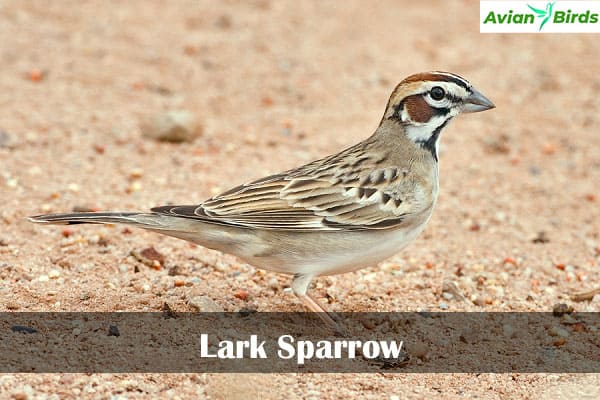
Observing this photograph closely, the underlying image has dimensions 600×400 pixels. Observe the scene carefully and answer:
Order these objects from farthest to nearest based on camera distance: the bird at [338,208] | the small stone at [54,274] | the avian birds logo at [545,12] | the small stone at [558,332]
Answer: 1. the avian birds logo at [545,12]
2. the small stone at [54,274]
3. the small stone at [558,332]
4. the bird at [338,208]

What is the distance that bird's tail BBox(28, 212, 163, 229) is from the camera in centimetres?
574

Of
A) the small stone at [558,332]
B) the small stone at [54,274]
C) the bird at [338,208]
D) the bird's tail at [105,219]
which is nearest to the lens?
the bird's tail at [105,219]

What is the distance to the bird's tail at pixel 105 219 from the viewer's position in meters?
5.74

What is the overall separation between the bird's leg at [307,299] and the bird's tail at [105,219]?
3.16 feet

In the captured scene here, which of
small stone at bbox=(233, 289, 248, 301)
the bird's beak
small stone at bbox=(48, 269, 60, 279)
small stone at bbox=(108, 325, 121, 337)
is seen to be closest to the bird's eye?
the bird's beak

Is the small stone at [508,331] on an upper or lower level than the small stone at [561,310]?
lower

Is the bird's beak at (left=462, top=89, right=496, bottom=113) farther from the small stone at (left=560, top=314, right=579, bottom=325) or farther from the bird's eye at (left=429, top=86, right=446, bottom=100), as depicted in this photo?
the small stone at (left=560, top=314, right=579, bottom=325)

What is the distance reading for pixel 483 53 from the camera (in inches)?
486

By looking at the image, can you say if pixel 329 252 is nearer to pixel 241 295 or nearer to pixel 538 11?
pixel 241 295

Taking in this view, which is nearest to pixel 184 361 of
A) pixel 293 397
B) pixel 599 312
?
pixel 293 397

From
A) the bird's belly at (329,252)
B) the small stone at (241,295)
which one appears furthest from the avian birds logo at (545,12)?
the small stone at (241,295)

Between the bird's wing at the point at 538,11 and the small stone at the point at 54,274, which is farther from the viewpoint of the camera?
the bird's wing at the point at 538,11

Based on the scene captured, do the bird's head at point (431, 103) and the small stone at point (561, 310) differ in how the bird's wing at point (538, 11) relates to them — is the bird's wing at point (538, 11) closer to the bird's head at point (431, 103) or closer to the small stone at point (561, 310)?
the bird's head at point (431, 103)

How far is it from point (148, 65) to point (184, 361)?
6.46 meters
